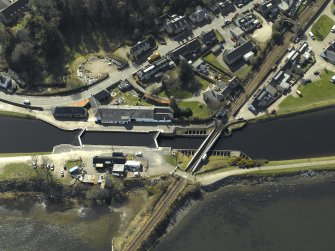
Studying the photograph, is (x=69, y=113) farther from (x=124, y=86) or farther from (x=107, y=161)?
(x=107, y=161)

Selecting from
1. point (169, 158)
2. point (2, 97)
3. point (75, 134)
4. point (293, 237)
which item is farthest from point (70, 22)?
point (293, 237)

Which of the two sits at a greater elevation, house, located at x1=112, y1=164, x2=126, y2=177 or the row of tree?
the row of tree

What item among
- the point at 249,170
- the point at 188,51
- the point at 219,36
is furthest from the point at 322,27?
the point at 249,170

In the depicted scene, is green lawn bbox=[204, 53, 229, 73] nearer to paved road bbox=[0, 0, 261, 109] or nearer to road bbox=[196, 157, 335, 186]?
paved road bbox=[0, 0, 261, 109]

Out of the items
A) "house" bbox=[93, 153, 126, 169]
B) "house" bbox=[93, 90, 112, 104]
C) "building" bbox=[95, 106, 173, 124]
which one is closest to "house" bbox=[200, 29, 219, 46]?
"building" bbox=[95, 106, 173, 124]

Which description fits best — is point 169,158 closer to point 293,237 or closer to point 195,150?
point 195,150
